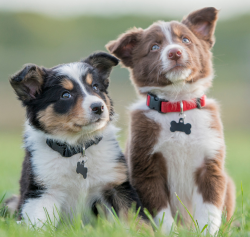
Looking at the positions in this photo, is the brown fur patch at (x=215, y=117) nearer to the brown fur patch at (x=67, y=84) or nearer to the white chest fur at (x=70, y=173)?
the white chest fur at (x=70, y=173)

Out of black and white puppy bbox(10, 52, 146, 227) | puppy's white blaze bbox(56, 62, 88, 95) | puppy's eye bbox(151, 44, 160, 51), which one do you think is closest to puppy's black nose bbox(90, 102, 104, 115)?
black and white puppy bbox(10, 52, 146, 227)

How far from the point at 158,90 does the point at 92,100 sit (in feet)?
2.66

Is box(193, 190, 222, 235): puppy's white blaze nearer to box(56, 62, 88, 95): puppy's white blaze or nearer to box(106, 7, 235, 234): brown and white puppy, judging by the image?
box(106, 7, 235, 234): brown and white puppy

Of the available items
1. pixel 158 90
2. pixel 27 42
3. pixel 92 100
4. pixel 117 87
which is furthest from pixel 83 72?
pixel 27 42

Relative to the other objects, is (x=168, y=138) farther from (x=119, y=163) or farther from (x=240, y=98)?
(x=240, y=98)

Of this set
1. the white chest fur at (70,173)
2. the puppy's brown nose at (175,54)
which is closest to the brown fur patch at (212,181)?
the white chest fur at (70,173)

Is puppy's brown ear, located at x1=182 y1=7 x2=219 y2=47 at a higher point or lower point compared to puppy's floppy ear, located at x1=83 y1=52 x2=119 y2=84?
higher

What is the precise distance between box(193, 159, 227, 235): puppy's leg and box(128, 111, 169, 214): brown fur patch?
1.04 feet

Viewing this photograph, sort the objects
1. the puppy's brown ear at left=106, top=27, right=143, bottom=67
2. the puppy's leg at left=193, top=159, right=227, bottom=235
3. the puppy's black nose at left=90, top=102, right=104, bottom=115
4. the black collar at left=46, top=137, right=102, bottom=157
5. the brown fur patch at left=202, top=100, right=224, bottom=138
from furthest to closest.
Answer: the puppy's brown ear at left=106, top=27, right=143, bottom=67 < the brown fur patch at left=202, top=100, right=224, bottom=138 < the black collar at left=46, top=137, right=102, bottom=157 < the puppy's leg at left=193, top=159, right=227, bottom=235 < the puppy's black nose at left=90, top=102, right=104, bottom=115

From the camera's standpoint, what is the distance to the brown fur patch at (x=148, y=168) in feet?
11.7

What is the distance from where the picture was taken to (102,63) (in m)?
4.01

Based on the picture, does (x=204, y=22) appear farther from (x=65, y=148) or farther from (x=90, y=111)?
(x=65, y=148)

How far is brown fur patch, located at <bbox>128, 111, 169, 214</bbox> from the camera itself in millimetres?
3570

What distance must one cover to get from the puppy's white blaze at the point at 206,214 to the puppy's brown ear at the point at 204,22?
5.84 feet
